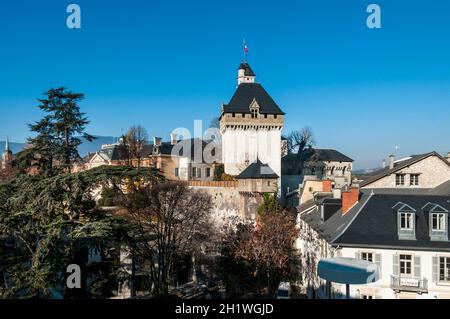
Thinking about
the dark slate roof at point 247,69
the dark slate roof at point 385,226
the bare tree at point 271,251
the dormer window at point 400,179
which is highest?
the dark slate roof at point 247,69

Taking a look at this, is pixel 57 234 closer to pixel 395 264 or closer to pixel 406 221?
pixel 395 264

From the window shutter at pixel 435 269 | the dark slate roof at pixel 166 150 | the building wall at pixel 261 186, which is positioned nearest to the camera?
the window shutter at pixel 435 269

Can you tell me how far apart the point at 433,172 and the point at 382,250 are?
750 inches

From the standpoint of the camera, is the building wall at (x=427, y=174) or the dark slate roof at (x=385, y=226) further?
the building wall at (x=427, y=174)

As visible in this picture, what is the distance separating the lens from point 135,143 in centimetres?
5409

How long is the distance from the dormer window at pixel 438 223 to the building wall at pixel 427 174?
48.3 ft

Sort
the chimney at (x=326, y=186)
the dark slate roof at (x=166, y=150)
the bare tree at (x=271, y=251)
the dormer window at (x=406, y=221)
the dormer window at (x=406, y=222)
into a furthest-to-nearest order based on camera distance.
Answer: the dark slate roof at (x=166, y=150) < the chimney at (x=326, y=186) < the bare tree at (x=271, y=251) < the dormer window at (x=406, y=221) < the dormer window at (x=406, y=222)

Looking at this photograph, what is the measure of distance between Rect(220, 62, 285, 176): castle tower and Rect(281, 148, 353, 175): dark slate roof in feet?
53.5

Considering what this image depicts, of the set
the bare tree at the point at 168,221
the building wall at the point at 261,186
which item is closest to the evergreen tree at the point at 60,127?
the bare tree at the point at 168,221

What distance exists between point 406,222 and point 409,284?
10.3 ft

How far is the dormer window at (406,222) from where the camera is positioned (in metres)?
20.0

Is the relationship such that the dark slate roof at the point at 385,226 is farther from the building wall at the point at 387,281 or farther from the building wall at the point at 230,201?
the building wall at the point at 230,201

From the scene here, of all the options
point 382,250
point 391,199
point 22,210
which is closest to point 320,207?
point 391,199
